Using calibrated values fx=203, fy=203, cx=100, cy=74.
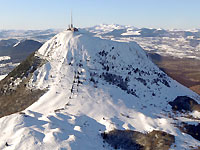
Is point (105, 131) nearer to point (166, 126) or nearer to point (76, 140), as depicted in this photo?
point (76, 140)

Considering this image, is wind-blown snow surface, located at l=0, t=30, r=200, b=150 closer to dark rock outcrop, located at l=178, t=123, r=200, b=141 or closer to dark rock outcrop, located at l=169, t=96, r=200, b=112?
dark rock outcrop, located at l=169, t=96, r=200, b=112

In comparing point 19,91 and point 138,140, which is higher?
point 19,91

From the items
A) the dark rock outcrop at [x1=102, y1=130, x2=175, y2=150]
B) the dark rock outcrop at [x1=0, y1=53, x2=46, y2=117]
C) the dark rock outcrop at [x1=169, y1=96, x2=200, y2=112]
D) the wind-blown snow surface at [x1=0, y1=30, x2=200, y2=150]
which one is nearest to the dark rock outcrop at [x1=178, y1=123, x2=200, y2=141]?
the wind-blown snow surface at [x1=0, y1=30, x2=200, y2=150]

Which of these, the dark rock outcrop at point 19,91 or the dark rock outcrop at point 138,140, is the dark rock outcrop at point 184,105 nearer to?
the dark rock outcrop at point 138,140

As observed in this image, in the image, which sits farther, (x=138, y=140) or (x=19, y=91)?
(x=19, y=91)

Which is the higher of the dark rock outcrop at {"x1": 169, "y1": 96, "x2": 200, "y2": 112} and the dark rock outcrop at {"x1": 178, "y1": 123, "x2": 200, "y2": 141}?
the dark rock outcrop at {"x1": 169, "y1": 96, "x2": 200, "y2": 112}

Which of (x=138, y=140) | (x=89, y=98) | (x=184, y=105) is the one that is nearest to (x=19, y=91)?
(x=89, y=98)

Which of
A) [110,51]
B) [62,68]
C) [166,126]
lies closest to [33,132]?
[166,126]

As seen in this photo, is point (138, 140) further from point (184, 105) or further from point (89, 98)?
point (184, 105)
